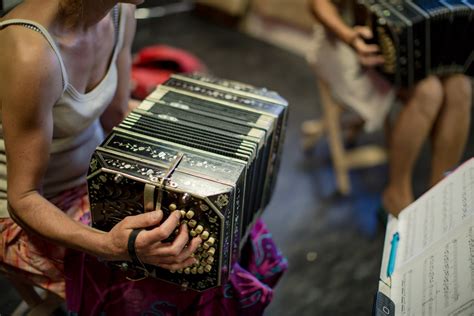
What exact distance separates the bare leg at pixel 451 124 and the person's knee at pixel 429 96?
0.11 feet

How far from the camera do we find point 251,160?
1.11m

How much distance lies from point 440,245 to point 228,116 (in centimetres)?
52

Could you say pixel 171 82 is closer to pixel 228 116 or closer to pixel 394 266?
pixel 228 116

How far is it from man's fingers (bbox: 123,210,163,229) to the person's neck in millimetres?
404

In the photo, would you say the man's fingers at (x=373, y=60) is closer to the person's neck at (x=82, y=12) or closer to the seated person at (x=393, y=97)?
the seated person at (x=393, y=97)

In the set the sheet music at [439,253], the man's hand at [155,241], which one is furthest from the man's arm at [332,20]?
the man's hand at [155,241]

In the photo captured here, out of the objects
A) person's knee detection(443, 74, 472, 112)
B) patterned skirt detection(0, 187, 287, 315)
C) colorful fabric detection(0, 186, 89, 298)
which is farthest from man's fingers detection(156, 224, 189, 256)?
person's knee detection(443, 74, 472, 112)

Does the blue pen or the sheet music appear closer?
the sheet music

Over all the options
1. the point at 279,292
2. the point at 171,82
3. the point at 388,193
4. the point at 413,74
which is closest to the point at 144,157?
the point at 171,82

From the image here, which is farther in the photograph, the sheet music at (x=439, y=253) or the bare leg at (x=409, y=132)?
the bare leg at (x=409, y=132)

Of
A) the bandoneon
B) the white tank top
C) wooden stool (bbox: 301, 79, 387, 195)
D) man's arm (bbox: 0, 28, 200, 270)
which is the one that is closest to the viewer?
man's arm (bbox: 0, 28, 200, 270)

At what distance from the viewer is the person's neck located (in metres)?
1.04

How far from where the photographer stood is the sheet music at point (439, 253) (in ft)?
3.21

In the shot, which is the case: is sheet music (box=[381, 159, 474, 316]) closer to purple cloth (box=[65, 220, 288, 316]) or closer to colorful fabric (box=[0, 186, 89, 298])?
purple cloth (box=[65, 220, 288, 316])
